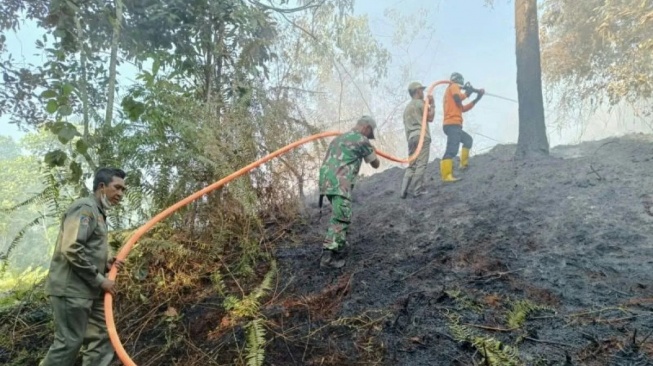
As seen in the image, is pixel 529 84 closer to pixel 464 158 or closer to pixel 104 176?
pixel 464 158

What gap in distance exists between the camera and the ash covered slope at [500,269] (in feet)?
9.78

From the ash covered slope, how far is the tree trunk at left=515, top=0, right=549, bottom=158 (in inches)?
41.9

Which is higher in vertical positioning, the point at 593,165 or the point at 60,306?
the point at 593,165

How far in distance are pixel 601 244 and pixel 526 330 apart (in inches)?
73.8

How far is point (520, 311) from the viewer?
319 cm

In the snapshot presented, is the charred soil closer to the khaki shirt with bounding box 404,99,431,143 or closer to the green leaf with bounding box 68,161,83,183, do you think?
the green leaf with bounding box 68,161,83,183

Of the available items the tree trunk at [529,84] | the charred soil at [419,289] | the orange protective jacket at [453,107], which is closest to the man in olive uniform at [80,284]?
the charred soil at [419,289]

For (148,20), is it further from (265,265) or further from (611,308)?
(611,308)

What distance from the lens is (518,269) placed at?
13.0 ft

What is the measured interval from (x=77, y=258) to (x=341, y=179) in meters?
2.75

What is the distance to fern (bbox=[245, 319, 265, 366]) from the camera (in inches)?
122

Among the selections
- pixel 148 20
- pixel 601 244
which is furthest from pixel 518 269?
pixel 148 20

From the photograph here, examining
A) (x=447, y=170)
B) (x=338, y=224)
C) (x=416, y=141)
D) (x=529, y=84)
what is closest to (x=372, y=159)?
(x=338, y=224)

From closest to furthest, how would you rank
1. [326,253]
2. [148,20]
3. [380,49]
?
[326,253]
[148,20]
[380,49]
